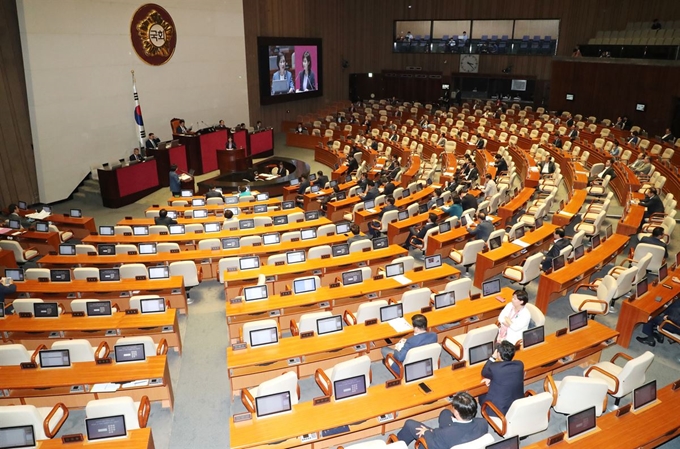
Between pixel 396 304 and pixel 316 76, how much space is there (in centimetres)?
2468

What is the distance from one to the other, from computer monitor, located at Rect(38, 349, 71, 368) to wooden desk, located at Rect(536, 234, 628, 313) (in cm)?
788

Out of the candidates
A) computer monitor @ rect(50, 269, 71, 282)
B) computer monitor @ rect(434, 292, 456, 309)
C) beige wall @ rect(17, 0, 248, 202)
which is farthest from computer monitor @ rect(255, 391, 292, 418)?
beige wall @ rect(17, 0, 248, 202)

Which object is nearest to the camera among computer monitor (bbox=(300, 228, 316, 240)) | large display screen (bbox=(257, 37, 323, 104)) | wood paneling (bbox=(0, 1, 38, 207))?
computer monitor (bbox=(300, 228, 316, 240))

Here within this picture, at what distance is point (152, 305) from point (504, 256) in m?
6.78

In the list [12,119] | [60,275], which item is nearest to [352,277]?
[60,275]

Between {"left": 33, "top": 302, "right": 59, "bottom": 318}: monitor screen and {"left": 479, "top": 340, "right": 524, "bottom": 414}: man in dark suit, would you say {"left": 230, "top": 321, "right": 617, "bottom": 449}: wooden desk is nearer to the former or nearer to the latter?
{"left": 479, "top": 340, "right": 524, "bottom": 414}: man in dark suit

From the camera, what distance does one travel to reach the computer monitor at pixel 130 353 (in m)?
6.88

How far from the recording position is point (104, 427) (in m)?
5.42

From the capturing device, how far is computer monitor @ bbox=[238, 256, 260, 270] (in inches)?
392

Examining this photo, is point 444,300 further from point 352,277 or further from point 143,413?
point 143,413

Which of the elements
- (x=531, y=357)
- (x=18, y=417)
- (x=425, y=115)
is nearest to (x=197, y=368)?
(x=18, y=417)

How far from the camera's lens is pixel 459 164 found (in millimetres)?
19391

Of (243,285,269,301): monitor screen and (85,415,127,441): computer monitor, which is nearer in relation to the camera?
(85,415,127,441): computer monitor

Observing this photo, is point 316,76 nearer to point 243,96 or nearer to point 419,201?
point 243,96
